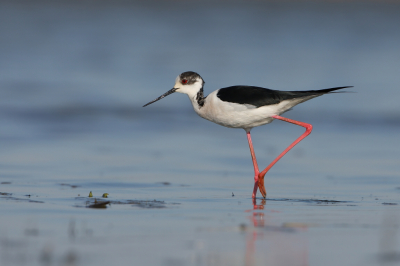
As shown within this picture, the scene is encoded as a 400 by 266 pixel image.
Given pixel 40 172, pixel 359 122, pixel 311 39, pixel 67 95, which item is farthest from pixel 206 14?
pixel 40 172

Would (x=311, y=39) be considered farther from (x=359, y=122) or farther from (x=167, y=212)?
(x=167, y=212)

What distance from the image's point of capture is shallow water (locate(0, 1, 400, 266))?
431 cm

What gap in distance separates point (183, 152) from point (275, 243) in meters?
5.64

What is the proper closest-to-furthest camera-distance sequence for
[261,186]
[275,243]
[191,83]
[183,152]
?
1. [275,243]
2. [261,186]
3. [191,83]
4. [183,152]

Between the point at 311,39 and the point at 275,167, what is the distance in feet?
64.1

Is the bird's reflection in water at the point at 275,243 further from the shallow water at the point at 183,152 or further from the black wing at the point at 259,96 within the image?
the black wing at the point at 259,96

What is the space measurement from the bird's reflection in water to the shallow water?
15mm

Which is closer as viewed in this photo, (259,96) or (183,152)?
(259,96)

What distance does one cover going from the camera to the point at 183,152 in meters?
9.88

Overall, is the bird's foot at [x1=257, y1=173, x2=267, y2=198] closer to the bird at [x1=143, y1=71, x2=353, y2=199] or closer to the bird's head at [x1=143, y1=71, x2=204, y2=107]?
the bird at [x1=143, y1=71, x2=353, y2=199]

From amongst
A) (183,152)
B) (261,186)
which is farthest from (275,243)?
(183,152)

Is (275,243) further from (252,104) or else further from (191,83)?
(191,83)

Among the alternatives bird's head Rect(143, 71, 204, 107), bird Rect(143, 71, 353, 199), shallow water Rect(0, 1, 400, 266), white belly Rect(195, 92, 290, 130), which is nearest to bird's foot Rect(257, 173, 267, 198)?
bird Rect(143, 71, 353, 199)

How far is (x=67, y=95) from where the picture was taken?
1612 centimetres
